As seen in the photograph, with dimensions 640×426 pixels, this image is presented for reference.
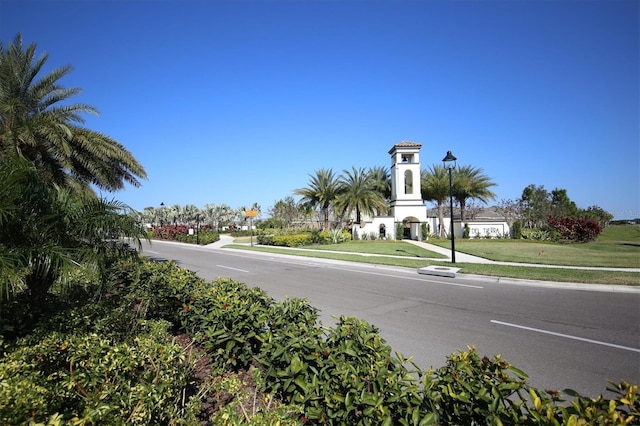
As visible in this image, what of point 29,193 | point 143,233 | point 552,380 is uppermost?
point 29,193

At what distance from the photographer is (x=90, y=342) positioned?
2.90 m

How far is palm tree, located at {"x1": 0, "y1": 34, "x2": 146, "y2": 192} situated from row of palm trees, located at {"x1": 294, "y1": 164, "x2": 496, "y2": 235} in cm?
2472

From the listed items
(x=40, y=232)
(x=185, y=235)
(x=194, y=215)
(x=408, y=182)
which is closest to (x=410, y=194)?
(x=408, y=182)

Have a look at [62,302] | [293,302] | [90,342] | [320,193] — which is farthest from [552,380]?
[320,193]

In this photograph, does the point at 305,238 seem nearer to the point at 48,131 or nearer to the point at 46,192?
the point at 48,131

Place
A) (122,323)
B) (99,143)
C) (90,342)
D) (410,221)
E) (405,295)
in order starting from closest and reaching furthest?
(90,342) < (122,323) < (405,295) < (99,143) < (410,221)

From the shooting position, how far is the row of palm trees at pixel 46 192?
3383mm

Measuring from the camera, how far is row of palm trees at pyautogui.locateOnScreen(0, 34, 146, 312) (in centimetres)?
338

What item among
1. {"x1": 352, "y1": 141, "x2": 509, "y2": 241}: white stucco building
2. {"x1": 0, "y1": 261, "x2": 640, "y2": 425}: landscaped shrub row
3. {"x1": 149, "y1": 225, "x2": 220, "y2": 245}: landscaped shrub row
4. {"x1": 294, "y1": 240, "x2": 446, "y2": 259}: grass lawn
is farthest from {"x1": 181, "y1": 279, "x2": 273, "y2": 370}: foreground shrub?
{"x1": 149, "y1": 225, "x2": 220, "y2": 245}: landscaped shrub row

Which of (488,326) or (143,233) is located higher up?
(143,233)

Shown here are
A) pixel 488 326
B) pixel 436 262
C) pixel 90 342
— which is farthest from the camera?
pixel 436 262

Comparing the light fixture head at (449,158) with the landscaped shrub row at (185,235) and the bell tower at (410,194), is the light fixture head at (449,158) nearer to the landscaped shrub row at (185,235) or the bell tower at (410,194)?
the bell tower at (410,194)

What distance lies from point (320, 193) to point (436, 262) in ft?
76.4

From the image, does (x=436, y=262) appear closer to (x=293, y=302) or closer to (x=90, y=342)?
(x=293, y=302)
